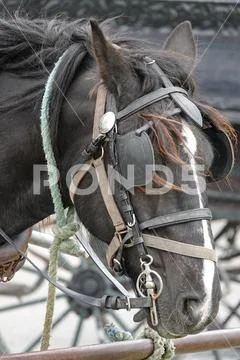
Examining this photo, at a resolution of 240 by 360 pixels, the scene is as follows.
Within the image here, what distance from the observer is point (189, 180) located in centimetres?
219

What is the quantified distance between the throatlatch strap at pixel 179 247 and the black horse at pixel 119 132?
0.01m

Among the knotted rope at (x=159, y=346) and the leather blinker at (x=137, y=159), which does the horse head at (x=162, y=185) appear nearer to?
the leather blinker at (x=137, y=159)

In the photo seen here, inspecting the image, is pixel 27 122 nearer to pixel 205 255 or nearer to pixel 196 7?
pixel 205 255

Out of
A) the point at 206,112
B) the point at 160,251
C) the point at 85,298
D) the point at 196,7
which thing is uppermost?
the point at 206,112

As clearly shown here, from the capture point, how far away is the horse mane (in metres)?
2.33

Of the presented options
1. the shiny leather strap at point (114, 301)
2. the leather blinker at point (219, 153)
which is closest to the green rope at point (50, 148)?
the shiny leather strap at point (114, 301)

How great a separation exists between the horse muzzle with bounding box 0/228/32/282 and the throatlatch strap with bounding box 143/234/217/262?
0.47m

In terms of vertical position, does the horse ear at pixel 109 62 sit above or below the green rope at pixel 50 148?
above

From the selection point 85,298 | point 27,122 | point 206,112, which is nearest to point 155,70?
point 206,112

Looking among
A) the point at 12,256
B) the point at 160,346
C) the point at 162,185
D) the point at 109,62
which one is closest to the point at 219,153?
Result: the point at 162,185

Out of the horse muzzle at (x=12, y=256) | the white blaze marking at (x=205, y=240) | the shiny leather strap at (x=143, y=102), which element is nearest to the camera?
the white blaze marking at (x=205, y=240)

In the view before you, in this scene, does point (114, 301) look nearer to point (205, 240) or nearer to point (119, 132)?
point (205, 240)

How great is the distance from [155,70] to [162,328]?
2.00 ft

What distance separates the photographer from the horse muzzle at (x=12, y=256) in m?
2.54
